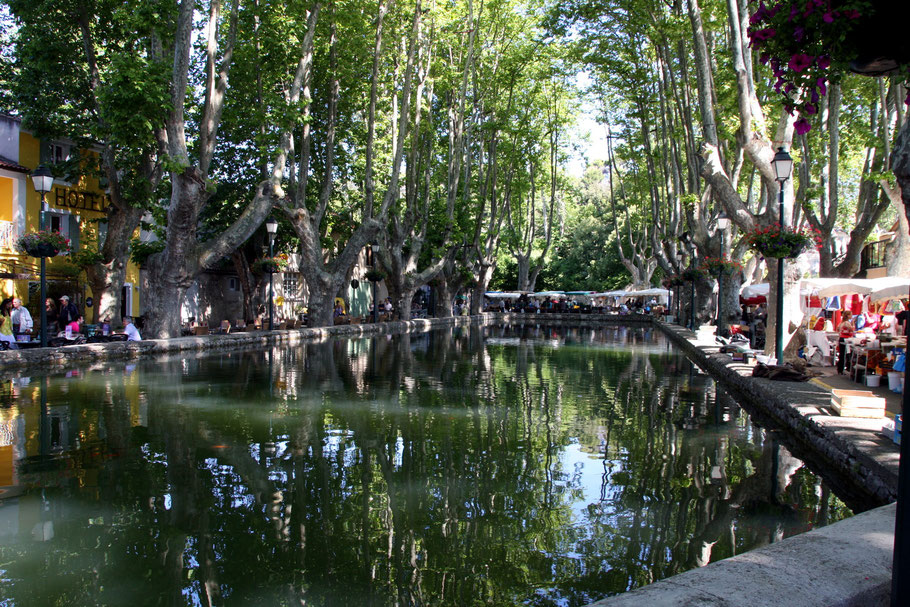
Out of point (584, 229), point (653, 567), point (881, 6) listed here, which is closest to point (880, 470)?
point (653, 567)

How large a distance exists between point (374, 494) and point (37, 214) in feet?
74.6

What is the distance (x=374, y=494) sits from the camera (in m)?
5.46

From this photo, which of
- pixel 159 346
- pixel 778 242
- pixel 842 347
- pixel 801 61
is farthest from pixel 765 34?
pixel 159 346

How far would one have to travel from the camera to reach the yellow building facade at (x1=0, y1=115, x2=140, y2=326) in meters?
21.7

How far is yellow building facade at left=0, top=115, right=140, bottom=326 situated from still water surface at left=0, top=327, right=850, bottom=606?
13468 millimetres

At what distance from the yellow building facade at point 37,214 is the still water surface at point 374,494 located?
1347cm

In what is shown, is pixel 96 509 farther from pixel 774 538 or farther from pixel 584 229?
pixel 584 229

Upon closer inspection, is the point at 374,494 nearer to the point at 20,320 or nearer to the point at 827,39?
the point at 827,39

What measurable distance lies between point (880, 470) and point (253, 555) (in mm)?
4654

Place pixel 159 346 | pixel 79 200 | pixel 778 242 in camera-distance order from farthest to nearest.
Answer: pixel 79 200
pixel 159 346
pixel 778 242

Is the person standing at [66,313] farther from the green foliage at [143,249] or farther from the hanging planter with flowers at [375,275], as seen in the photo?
the hanging planter with flowers at [375,275]

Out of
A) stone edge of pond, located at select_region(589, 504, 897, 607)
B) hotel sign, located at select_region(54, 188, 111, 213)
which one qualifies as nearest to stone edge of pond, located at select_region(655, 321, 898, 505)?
stone edge of pond, located at select_region(589, 504, 897, 607)

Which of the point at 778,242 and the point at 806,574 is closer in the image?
the point at 806,574

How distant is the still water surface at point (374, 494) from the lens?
3926 mm
